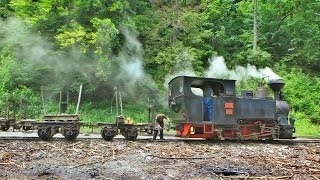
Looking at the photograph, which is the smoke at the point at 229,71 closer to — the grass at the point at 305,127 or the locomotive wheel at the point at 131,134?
the grass at the point at 305,127

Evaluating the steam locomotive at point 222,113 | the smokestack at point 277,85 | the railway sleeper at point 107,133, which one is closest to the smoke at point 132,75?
the steam locomotive at point 222,113

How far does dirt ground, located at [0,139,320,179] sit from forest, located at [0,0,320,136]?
1089cm

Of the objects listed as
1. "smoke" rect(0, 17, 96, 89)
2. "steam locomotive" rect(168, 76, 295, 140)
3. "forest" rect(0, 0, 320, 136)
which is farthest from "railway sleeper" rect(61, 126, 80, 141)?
"smoke" rect(0, 17, 96, 89)

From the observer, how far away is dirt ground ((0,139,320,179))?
7590 mm

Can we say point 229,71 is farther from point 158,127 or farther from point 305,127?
point 158,127

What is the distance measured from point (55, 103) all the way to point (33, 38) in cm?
414

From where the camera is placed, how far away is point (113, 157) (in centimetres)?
966

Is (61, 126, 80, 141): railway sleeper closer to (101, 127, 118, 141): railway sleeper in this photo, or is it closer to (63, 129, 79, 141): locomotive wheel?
(63, 129, 79, 141): locomotive wheel

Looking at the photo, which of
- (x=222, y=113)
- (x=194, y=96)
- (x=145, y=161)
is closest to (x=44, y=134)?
(x=145, y=161)

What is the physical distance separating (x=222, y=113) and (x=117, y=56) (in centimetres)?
1127

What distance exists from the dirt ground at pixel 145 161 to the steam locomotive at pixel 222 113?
4.21 feet

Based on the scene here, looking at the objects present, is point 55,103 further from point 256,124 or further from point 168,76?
point 256,124

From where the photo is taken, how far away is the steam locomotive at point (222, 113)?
13.8 meters

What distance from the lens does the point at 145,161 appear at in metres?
9.28
